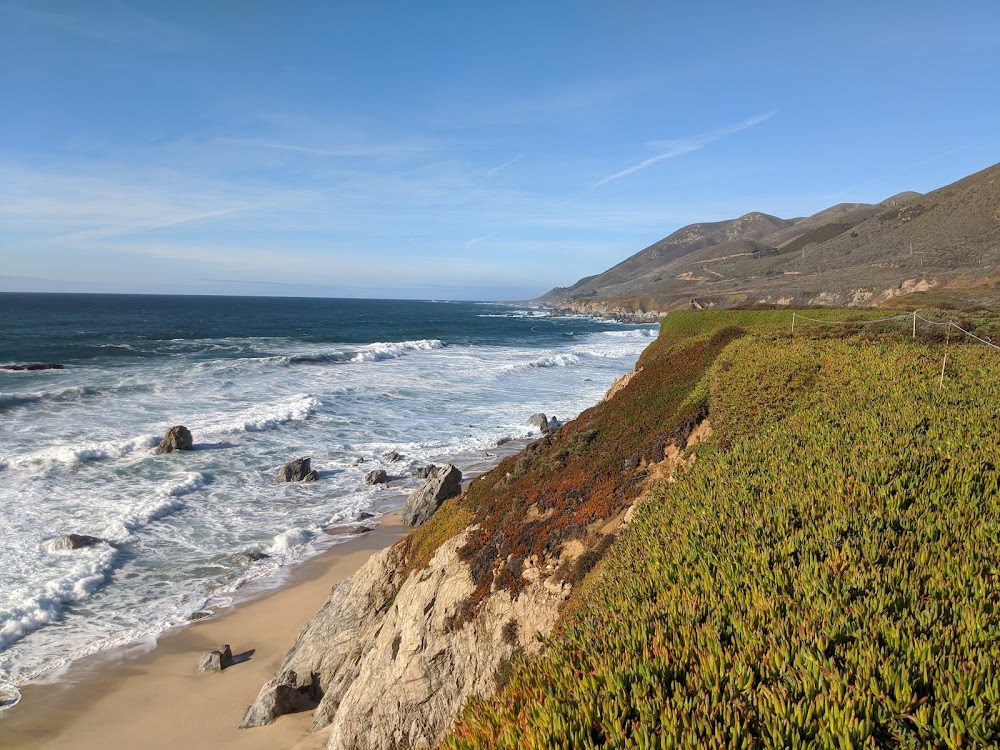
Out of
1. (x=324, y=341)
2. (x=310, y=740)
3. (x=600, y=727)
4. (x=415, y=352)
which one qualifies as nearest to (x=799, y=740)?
(x=600, y=727)

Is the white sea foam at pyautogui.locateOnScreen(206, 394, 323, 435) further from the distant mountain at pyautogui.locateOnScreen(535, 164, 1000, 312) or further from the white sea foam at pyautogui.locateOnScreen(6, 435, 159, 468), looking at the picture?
the distant mountain at pyautogui.locateOnScreen(535, 164, 1000, 312)

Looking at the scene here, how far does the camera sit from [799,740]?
336 centimetres

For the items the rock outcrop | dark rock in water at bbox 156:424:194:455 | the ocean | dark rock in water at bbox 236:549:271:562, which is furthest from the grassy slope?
dark rock in water at bbox 156:424:194:455

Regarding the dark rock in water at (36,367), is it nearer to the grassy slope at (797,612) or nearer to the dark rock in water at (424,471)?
the dark rock in water at (424,471)

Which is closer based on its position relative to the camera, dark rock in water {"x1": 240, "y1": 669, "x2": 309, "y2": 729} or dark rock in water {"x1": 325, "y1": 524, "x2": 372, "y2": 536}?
dark rock in water {"x1": 240, "y1": 669, "x2": 309, "y2": 729}

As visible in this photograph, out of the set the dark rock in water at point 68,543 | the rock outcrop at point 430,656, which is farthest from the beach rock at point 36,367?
the rock outcrop at point 430,656

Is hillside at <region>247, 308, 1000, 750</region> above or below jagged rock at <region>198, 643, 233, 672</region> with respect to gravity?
above

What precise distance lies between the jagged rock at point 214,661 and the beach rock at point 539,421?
895 inches

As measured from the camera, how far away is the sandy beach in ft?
35.6

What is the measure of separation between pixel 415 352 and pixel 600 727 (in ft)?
238

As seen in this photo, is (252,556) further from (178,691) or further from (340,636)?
(340,636)

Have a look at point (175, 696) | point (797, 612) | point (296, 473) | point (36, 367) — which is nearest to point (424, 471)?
point (296, 473)

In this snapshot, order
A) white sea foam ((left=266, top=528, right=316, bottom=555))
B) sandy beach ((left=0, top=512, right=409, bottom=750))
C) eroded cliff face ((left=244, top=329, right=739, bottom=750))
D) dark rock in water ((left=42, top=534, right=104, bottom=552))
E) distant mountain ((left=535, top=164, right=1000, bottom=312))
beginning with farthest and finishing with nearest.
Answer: distant mountain ((left=535, top=164, right=1000, bottom=312)) < white sea foam ((left=266, top=528, right=316, bottom=555)) < dark rock in water ((left=42, top=534, right=104, bottom=552)) < sandy beach ((left=0, top=512, right=409, bottom=750)) < eroded cliff face ((left=244, top=329, right=739, bottom=750))

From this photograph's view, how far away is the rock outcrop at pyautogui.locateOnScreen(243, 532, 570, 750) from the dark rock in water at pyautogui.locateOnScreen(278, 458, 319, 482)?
1464 centimetres
